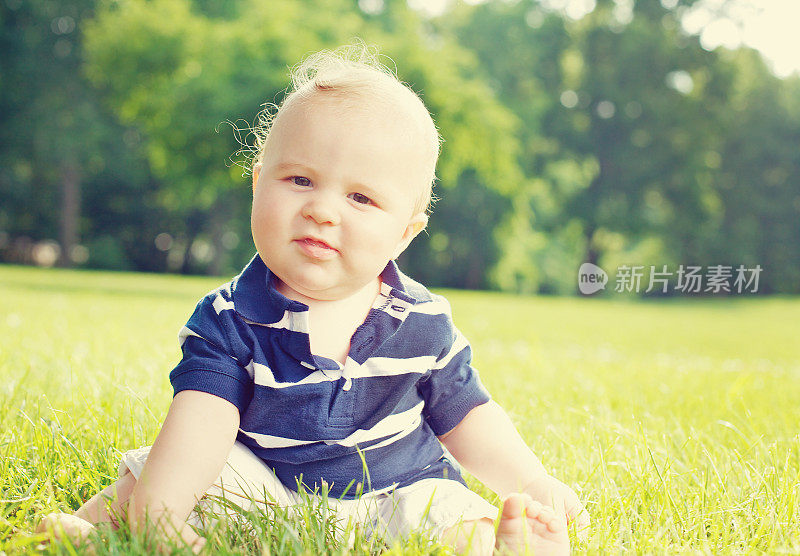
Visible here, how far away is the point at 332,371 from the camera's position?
1.61 metres

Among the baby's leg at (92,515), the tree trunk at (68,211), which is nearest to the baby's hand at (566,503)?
the baby's leg at (92,515)

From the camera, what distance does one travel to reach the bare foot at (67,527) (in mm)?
1368

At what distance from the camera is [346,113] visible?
1.57 meters

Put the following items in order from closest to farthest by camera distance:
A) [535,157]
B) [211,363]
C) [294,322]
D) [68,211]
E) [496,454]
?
[211,363] < [294,322] < [496,454] < [68,211] < [535,157]

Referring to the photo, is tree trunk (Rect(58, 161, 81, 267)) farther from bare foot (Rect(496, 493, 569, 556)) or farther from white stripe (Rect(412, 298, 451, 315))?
bare foot (Rect(496, 493, 569, 556))

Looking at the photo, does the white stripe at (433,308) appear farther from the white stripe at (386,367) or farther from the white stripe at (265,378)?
the white stripe at (265,378)

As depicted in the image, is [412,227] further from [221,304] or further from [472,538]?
[472,538]

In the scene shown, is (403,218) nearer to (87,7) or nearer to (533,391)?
(533,391)

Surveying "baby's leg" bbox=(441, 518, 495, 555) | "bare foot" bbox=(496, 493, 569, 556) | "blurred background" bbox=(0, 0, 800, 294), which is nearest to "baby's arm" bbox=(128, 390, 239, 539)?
"baby's leg" bbox=(441, 518, 495, 555)

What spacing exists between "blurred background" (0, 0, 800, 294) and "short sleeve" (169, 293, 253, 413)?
2029 cm

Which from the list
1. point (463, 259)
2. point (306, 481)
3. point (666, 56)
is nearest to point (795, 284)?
point (666, 56)

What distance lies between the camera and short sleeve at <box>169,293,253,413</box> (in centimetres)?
151

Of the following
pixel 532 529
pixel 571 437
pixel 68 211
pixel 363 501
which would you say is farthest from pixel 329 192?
pixel 68 211

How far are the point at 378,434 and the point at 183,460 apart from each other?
44 centimetres
